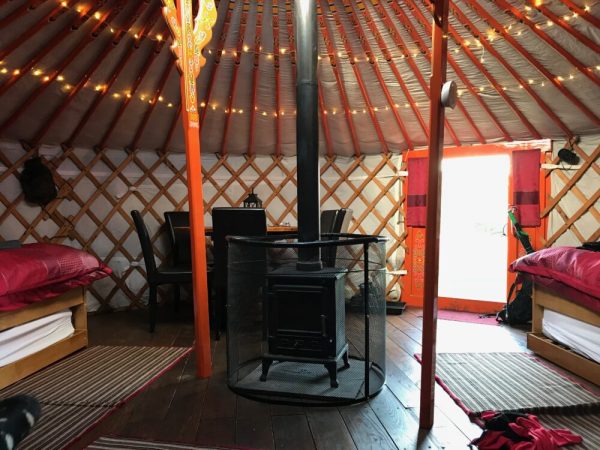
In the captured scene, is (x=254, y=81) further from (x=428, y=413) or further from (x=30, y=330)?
(x=428, y=413)

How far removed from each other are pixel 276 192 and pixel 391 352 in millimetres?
1837

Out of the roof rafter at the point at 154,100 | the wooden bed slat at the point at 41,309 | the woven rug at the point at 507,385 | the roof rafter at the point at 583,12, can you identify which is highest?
the roof rafter at the point at 583,12

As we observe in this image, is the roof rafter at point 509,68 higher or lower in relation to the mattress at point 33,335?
higher

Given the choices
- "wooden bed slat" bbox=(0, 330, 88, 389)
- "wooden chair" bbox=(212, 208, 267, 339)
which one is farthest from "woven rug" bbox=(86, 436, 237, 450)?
"wooden chair" bbox=(212, 208, 267, 339)

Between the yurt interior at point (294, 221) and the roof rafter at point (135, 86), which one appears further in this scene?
the roof rafter at point (135, 86)

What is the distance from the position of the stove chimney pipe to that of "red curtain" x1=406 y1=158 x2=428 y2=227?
1751 millimetres

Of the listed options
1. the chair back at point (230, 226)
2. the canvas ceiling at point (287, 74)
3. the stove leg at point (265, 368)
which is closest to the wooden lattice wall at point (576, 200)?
the canvas ceiling at point (287, 74)

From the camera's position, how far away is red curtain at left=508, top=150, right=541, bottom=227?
9.93ft

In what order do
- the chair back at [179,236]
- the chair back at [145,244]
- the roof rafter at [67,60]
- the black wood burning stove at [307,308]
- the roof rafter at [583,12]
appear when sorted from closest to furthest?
1. the black wood burning stove at [307,308]
2. the roof rafter at [583,12]
3. the roof rafter at [67,60]
4. the chair back at [145,244]
5. the chair back at [179,236]

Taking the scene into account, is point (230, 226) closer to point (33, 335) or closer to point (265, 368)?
point (265, 368)

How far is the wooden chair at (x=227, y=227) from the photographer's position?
2418 mm

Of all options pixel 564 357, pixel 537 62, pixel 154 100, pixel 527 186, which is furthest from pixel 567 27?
pixel 154 100

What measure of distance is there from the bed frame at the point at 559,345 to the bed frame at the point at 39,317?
261 centimetres

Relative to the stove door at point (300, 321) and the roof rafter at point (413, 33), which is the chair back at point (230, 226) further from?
the roof rafter at point (413, 33)
